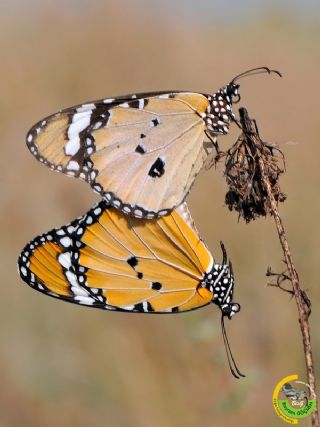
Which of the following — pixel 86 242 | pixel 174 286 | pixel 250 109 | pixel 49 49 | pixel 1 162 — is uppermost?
pixel 49 49

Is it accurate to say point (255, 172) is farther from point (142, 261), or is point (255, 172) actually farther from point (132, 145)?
point (132, 145)

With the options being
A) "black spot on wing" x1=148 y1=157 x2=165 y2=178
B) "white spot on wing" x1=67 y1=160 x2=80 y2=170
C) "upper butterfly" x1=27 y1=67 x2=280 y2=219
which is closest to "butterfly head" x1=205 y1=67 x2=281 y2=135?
"upper butterfly" x1=27 y1=67 x2=280 y2=219

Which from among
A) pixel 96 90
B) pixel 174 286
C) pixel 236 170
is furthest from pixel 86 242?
pixel 96 90

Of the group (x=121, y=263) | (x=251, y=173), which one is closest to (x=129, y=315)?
(x=121, y=263)

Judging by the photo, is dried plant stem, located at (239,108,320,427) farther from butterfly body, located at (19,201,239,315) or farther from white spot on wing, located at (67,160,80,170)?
white spot on wing, located at (67,160,80,170)

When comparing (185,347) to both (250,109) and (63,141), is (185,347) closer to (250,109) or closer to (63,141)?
(63,141)

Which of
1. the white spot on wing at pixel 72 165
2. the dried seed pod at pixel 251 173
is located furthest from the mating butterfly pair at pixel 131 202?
the dried seed pod at pixel 251 173
